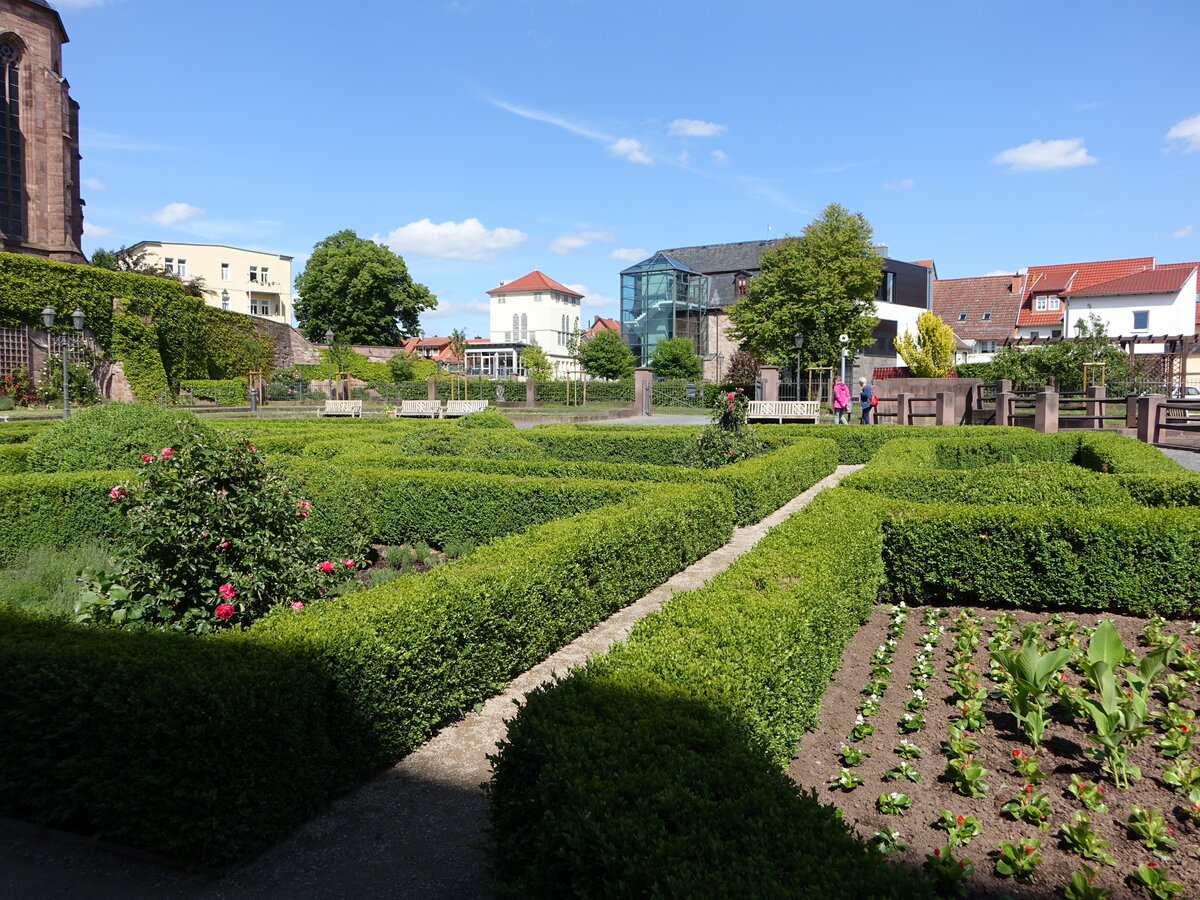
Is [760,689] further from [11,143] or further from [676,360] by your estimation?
[676,360]

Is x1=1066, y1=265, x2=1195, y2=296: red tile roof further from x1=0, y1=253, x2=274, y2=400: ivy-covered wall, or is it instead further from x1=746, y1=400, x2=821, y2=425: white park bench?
x1=0, y1=253, x2=274, y2=400: ivy-covered wall

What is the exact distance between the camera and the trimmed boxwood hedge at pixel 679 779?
240 centimetres

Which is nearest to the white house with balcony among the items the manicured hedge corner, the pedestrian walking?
the pedestrian walking

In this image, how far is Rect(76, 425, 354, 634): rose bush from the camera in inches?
201

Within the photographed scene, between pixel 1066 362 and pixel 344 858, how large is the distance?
3277 centimetres

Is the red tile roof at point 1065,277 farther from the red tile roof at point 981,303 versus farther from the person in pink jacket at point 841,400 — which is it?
the person in pink jacket at point 841,400

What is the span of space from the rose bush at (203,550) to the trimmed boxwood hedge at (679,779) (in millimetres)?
2594

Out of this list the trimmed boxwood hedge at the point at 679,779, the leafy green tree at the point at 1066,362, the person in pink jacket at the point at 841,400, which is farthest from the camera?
the leafy green tree at the point at 1066,362

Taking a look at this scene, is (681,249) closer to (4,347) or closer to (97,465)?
(4,347)

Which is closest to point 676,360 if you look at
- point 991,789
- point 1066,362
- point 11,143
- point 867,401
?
point 1066,362

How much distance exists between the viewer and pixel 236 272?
69.8 meters

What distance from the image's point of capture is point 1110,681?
14.0ft

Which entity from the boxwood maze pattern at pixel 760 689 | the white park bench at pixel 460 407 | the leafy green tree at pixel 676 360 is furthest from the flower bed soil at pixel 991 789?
the leafy green tree at pixel 676 360

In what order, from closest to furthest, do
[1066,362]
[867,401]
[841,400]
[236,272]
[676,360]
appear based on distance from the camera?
1. [841,400]
2. [867,401]
3. [1066,362]
4. [676,360]
5. [236,272]
